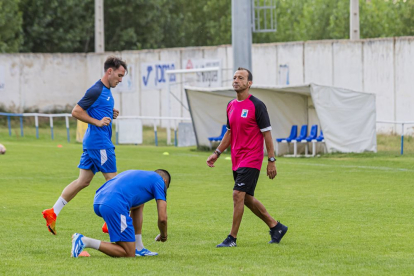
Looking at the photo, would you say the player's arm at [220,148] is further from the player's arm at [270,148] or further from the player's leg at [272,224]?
the player's leg at [272,224]

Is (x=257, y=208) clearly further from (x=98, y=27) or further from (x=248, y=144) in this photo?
(x=98, y=27)

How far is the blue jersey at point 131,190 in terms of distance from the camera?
25.9 feet

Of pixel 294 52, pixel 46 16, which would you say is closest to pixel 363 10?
pixel 46 16

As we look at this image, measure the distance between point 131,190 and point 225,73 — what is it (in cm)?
2875

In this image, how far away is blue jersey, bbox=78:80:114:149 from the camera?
401 inches

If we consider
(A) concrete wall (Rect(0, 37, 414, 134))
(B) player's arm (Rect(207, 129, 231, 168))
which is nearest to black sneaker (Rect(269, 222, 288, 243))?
(B) player's arm (Rect(207, 129, 231, 168))

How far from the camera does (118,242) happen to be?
319 inches

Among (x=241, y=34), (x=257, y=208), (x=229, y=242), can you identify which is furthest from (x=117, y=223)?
(x=241, y=34)

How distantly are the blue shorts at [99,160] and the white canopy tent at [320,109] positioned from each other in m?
14.1

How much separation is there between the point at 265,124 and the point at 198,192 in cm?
614

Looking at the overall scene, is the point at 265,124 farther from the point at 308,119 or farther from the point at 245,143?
the point at 308,119

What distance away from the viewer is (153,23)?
173 feet

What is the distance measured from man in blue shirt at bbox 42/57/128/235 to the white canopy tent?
1403 centimetres

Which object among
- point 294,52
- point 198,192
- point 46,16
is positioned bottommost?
point 198,192
